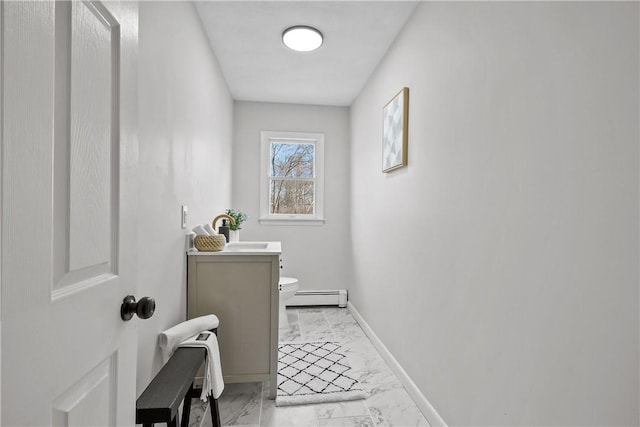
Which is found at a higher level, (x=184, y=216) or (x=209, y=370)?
(x=184, y=216)

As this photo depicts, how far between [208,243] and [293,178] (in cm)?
221

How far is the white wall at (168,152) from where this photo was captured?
4.49ft

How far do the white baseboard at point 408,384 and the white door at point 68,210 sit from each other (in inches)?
57.9

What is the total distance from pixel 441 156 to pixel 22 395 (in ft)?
5.74

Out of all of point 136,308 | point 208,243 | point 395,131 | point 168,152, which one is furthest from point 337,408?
point 395,131

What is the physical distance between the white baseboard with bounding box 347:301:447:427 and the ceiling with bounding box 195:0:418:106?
232 cm

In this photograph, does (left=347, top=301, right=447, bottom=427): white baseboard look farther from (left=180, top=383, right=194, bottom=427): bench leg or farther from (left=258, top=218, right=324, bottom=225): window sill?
(left=258, top=218, right=324, bottom=225): window sill

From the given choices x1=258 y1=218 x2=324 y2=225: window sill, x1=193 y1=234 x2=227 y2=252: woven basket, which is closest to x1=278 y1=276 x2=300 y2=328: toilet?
x1=258 y1=218 x2=324 y2=225: window sill

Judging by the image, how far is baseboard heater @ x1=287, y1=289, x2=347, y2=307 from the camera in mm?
3992

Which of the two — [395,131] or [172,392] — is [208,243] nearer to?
[172,392]

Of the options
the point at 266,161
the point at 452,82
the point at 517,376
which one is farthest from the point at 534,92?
the point at 266,161

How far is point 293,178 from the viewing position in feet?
13.6

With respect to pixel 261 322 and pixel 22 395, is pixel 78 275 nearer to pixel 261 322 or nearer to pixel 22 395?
pixel 22 395

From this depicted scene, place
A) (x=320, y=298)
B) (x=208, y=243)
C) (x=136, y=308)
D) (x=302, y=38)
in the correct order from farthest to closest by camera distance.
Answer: (x=320, y=298)
(x=302, y=38)
(x=208, y=243)
(x=136, y=308)
